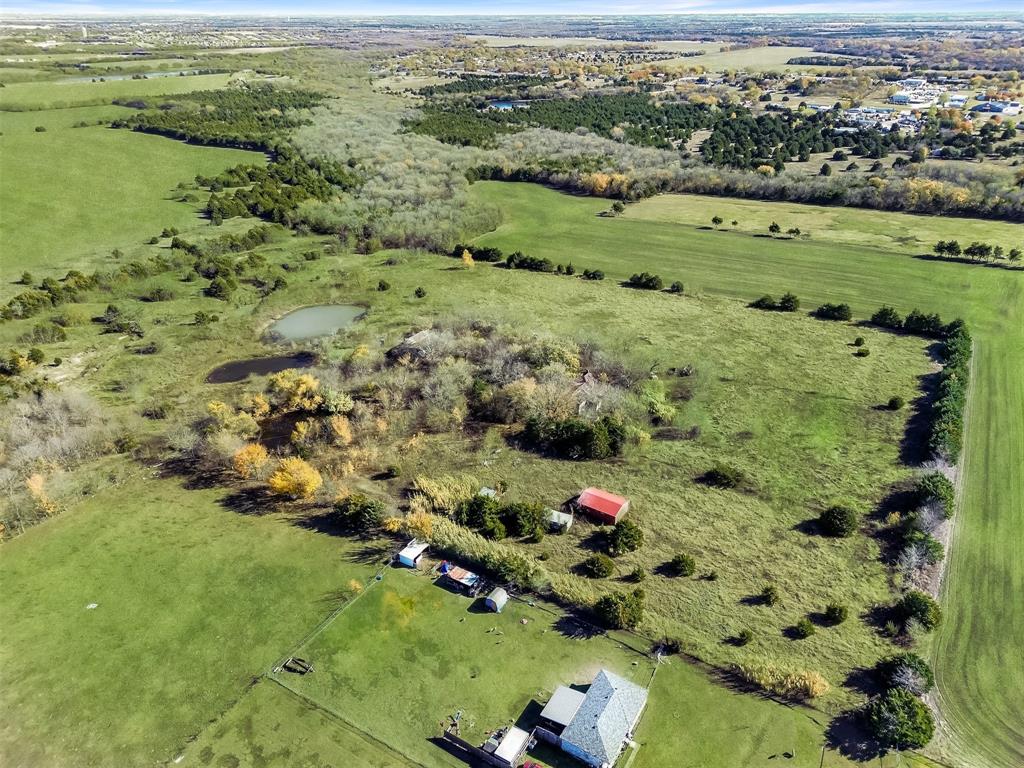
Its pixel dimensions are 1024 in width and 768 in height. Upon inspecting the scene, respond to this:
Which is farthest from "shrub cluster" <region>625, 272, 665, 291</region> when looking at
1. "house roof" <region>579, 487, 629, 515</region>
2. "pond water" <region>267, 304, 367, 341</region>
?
"house roof" <region>579, 487, 629, 515</region>

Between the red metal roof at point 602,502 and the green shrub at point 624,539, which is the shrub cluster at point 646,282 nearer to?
the red metal roof at point 602,502

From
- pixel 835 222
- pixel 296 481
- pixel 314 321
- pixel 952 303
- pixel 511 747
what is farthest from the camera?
pixel 835 222

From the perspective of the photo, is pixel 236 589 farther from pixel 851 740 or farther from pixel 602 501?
pixel 851 740

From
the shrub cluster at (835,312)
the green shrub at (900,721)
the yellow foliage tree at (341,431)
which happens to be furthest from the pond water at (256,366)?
the shrub cluster at (835,312)

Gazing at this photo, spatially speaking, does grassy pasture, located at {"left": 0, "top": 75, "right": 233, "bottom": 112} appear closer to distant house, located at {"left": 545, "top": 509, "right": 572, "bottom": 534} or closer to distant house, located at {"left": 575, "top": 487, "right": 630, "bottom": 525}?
distant house, located at {"left": 545, "top": 509, "right": 572, "bottom": 534}

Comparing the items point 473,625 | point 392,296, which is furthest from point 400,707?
point 392,296

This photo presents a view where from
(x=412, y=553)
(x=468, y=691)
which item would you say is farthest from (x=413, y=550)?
(x=468, y=691)

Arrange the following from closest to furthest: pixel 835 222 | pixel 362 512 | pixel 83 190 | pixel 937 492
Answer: pixel 937 492 < pixel 362 512 < pixel 835 222 < pixel 83 190
